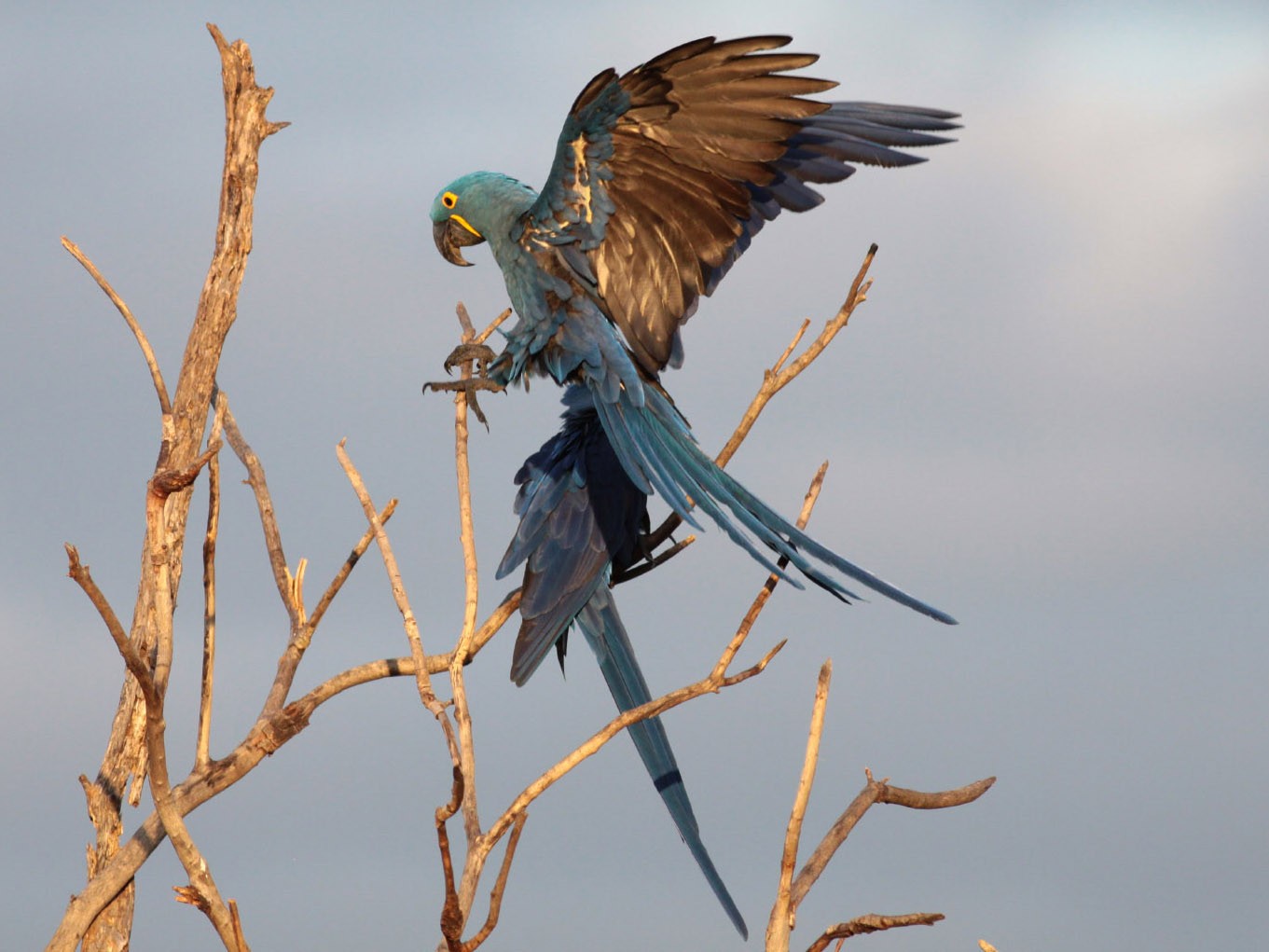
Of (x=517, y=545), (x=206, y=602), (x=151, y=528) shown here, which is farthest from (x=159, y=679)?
(x=517, y=545)

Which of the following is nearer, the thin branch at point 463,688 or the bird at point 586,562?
the thin branch at point 463,688

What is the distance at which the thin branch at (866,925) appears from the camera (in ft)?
9.54

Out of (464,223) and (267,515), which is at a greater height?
(464,223)

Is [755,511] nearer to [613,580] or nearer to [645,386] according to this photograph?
[645,386]

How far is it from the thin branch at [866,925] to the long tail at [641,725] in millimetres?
982

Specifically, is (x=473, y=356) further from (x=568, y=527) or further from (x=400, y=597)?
(x=400, y=597)

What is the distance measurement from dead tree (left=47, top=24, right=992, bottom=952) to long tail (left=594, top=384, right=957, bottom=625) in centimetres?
10

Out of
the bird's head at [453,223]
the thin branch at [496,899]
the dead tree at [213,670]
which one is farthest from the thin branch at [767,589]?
the bird's head at [453,223]

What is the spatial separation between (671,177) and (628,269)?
0.32 m

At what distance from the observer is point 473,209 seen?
4332 mm

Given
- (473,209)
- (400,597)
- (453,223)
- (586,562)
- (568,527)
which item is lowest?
(400,597)

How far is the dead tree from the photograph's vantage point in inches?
100

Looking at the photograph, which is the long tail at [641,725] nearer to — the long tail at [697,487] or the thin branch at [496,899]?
the long tail at [697,487]

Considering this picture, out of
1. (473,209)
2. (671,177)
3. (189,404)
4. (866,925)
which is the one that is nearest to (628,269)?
(671,177)
